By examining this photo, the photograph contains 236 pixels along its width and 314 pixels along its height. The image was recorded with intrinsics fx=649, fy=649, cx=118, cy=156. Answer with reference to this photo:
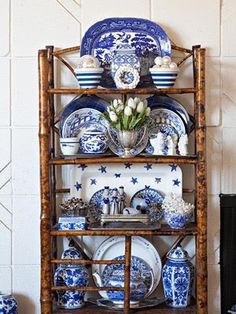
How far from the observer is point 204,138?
93.5 inches

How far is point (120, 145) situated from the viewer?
7.98ft

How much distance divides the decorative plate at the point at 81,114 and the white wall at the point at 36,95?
13 centimetres

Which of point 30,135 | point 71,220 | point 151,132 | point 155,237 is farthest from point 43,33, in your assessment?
point 155,237

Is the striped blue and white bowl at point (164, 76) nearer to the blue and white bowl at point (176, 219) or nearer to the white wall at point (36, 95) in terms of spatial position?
the white wall at point (36, 95)

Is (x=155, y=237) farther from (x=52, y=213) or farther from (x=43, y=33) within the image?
(x=43, y=33)

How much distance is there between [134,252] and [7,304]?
52 cm

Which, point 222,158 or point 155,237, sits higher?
point 222,158

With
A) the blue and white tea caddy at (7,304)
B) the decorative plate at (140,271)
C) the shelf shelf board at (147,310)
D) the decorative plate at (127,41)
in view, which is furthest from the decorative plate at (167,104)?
the blue and white tea caddy at (7,304)

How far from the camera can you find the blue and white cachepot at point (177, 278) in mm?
2418

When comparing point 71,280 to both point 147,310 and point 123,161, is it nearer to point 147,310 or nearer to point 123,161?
point 147,310

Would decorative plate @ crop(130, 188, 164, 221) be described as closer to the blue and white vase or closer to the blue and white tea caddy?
the blue and white vase

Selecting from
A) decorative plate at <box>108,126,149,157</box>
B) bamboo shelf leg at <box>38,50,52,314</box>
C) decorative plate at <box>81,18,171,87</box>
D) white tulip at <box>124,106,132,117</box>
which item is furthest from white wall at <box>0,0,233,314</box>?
white tulip at <box>124,106,132,117</box>

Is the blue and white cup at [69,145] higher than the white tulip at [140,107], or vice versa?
the white tulip at [140,107]

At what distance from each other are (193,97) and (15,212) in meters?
0.82
